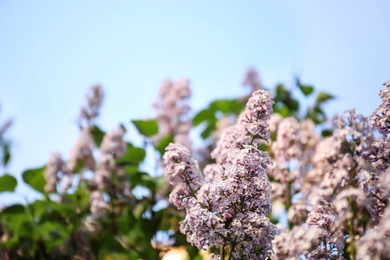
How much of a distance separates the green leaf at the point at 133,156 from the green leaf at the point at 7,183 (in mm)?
624

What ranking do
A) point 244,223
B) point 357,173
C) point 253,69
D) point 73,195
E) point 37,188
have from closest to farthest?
point 244,223
point 357,173
point 73,195
point 37,188
point 253,69

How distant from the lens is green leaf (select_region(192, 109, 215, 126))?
297cm

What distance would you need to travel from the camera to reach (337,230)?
3.42 ft

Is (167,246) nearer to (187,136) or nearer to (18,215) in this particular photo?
(18,215)

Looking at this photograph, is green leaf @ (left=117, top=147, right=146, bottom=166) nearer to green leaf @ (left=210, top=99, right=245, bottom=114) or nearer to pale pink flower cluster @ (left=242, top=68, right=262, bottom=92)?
green leaf @ (left=210, top=99, right=245, bottom=114)

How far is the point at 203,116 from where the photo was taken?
3.00m

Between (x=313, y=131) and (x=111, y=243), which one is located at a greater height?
(x=313, y=131)

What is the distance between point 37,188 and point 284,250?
6.11 feet

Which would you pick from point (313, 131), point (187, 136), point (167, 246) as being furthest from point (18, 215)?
point (313, 131)

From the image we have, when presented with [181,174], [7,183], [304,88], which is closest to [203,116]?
[304,88]

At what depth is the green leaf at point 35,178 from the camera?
255 centimetres

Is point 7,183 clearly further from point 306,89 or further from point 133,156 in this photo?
point 306,89

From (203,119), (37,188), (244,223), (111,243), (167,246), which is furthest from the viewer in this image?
(203,119)

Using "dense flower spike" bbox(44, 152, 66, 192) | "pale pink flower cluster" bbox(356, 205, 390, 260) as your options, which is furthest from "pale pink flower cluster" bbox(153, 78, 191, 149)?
"pale pink flower cluster" bbox(356, 205, 390, 260)
